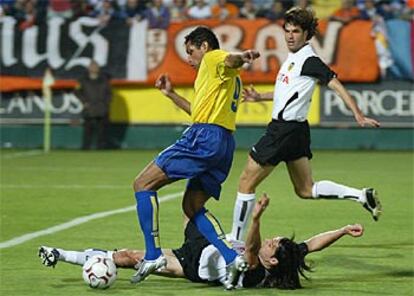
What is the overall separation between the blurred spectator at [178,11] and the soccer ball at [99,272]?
17.6 meters

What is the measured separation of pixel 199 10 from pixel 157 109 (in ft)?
7.87

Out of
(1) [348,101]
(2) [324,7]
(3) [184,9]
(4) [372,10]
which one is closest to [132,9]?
(3) [184,9]

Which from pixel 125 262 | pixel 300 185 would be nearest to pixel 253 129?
pixel 300 185

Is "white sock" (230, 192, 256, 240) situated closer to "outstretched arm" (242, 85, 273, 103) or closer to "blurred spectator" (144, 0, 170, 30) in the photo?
"outstretched arm" (242, 85, 273, 103)

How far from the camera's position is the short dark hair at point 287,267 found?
31.5 feet

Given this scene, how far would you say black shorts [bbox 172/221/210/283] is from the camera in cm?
996

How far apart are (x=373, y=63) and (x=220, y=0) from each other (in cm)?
374

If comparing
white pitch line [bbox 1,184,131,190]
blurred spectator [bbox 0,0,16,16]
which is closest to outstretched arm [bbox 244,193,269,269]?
white pitch line [bbox 1,184,131,190]

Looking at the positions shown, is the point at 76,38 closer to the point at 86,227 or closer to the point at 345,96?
the point at 86,227

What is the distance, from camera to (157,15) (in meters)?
27.1

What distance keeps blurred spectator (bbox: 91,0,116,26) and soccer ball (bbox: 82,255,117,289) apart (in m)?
17.9

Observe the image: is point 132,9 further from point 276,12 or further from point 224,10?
point 276,12

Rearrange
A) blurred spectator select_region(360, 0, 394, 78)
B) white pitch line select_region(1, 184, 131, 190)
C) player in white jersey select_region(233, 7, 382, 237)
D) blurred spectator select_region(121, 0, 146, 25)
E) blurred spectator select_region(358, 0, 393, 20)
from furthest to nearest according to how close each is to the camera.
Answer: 1. blurred spectator select_region(121, 0, 146, 25)
2. blurred spectator select_region(358, 0, 393, 20)
3. blurred spectator select_region(360, 0, 394, 78)
4. white pitch line select_region(1, 184, 131, 190)
5. player in white jersey select_region(233, 7, 382, 237)

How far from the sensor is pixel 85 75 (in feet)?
87.7
